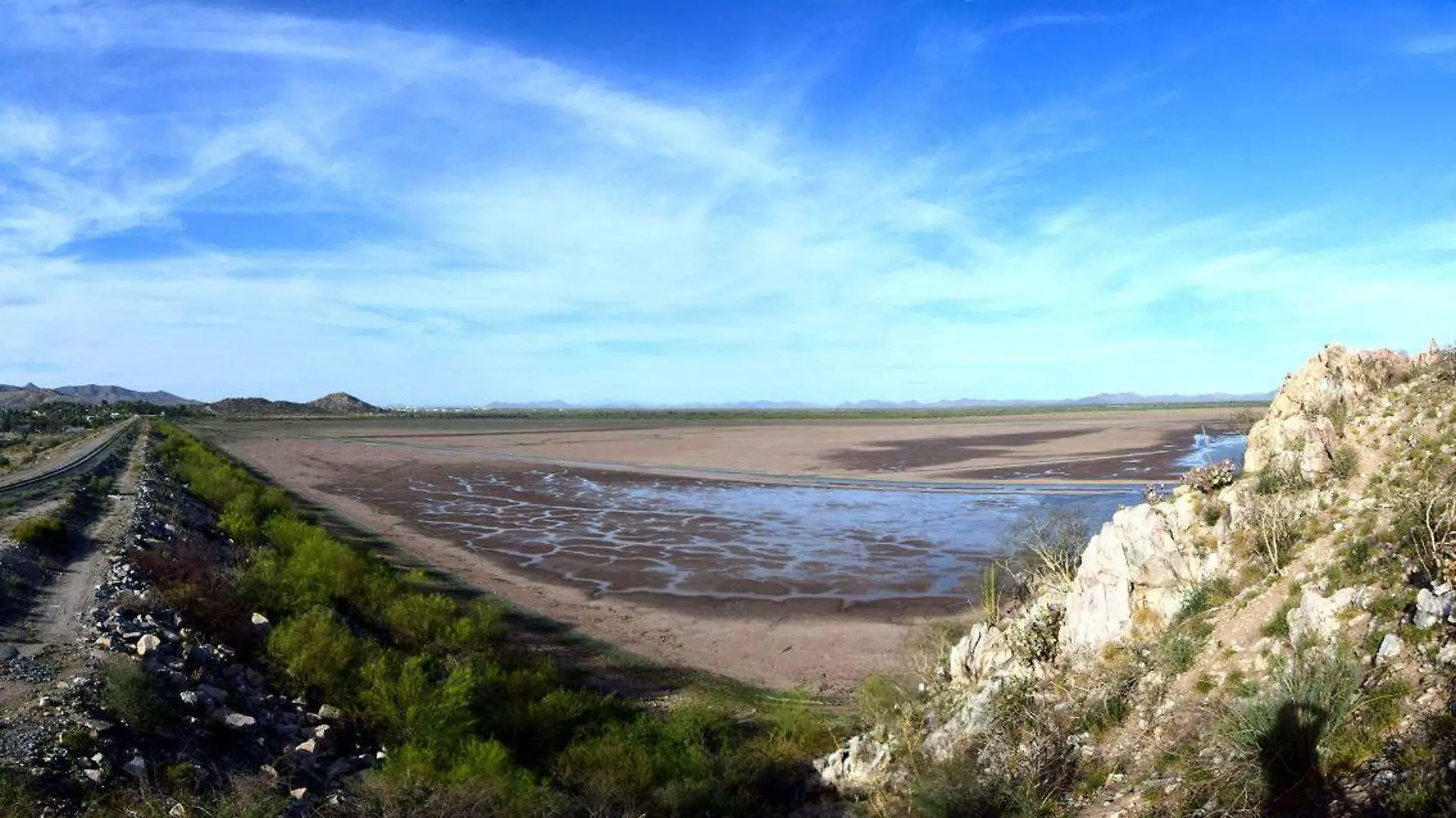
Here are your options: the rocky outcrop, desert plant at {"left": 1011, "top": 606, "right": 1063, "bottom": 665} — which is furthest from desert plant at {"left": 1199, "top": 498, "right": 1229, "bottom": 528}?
the rocky outcrop

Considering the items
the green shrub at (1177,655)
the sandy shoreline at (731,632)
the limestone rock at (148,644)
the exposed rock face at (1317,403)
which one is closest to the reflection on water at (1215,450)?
the sandy shoreline at (731,632)

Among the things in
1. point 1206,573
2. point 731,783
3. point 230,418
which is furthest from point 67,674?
point 230,418

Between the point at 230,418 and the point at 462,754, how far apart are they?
142118 millimetres

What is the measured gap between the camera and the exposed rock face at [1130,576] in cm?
854

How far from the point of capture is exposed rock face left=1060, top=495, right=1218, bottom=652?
336 inches

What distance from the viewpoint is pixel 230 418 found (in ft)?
419

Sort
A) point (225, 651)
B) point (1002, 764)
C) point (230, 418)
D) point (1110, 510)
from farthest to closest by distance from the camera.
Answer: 1. point (230, 418)
2. point (1110, 510)
3. point (225, 651)
4. point (1002, 764)

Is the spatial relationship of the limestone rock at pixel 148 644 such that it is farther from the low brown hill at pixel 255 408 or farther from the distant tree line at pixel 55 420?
the low brown hill at pixel 255 408

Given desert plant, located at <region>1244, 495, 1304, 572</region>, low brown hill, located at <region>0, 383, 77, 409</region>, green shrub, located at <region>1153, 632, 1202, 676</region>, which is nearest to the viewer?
green shrub, located at <region>1153, 632, 1202, 676</region>

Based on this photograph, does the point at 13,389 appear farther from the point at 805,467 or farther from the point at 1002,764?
the point at 1002,764

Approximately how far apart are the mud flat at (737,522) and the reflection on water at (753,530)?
0.11 meters

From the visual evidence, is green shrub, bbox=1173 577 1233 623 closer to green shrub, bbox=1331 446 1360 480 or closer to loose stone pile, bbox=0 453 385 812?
green shrub, bbox=1331 446 1360 480

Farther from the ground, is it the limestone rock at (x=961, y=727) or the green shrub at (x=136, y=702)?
the green shrub at (x=136, y=702)

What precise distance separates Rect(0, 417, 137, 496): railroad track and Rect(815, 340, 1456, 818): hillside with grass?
1108 inches
